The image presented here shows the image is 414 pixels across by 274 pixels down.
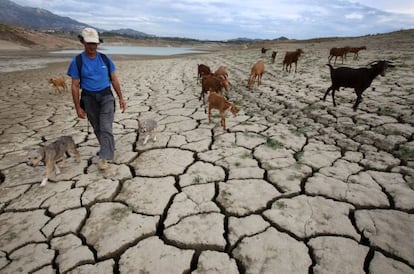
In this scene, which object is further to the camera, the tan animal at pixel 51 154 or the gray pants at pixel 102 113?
the gray pants at pixel 102 113

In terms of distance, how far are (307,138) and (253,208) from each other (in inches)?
80.9

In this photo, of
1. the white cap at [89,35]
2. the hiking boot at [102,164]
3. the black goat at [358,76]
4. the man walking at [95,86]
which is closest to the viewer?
the white cap at [89,35]

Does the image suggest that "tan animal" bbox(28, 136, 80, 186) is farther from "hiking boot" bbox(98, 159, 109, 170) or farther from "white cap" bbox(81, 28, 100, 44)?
"white cap" bbox(81, 28, 100, 44)

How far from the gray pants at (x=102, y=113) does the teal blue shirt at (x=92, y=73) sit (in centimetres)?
8

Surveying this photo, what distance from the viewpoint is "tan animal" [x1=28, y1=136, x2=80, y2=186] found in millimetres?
2953

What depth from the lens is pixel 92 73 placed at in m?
3.01

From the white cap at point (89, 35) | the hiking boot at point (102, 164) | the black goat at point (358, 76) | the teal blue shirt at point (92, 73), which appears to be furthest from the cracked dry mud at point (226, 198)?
the white cap at point (89, 35)

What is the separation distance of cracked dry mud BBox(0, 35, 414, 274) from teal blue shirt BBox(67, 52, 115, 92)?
3.58 feet

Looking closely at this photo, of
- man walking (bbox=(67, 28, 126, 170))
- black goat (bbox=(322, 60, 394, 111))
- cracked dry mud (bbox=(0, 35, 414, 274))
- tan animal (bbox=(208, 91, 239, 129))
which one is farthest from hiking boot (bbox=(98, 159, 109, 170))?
black goat (bbox=(322, 60, 394, 111))

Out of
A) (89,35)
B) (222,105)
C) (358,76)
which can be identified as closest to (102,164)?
(89,35)

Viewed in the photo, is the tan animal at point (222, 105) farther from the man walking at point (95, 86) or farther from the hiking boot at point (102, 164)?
the hiking boot at point (102, 164)

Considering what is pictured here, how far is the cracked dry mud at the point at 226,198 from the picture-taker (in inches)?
81.9

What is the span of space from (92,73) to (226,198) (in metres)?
2.04

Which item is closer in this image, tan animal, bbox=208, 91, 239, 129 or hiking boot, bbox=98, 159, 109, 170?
hiking boot, bbox=98, 159, 109, 170
